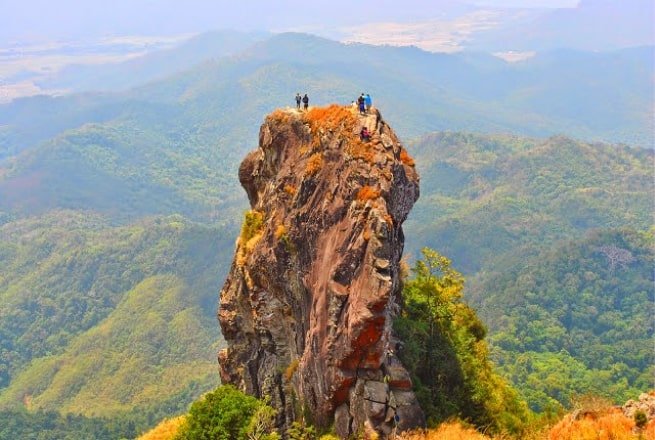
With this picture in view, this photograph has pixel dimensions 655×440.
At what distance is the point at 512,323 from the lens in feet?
469

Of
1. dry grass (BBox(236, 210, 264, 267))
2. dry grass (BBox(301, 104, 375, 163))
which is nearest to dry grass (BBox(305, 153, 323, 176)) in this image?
dry grass (BBox(301, 104, 375, 163))

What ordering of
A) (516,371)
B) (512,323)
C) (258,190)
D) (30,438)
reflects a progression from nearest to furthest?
(258,190) → (516,371) → (30,438) → (512,323)

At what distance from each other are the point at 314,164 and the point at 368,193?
5.34 metres

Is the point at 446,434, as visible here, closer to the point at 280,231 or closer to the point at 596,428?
the point at 596,428

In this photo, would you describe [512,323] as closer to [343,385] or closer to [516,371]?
[516,371]

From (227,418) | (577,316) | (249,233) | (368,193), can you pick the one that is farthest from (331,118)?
(577,316)

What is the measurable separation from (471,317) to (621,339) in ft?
366

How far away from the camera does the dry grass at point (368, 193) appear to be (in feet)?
84.7

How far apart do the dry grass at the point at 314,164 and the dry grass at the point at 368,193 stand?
4.45m

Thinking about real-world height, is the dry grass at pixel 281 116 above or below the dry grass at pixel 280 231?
above

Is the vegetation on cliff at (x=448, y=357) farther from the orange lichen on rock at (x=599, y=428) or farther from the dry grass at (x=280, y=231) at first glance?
the dry grass at (x=280, y=231)

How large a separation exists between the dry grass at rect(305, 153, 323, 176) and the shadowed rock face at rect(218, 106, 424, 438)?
73 mm

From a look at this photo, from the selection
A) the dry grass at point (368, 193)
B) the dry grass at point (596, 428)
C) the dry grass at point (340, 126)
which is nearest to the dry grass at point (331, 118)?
the dry grass at point (340, 126)

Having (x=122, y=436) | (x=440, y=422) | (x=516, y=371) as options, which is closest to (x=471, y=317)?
(x=440, y=422)
